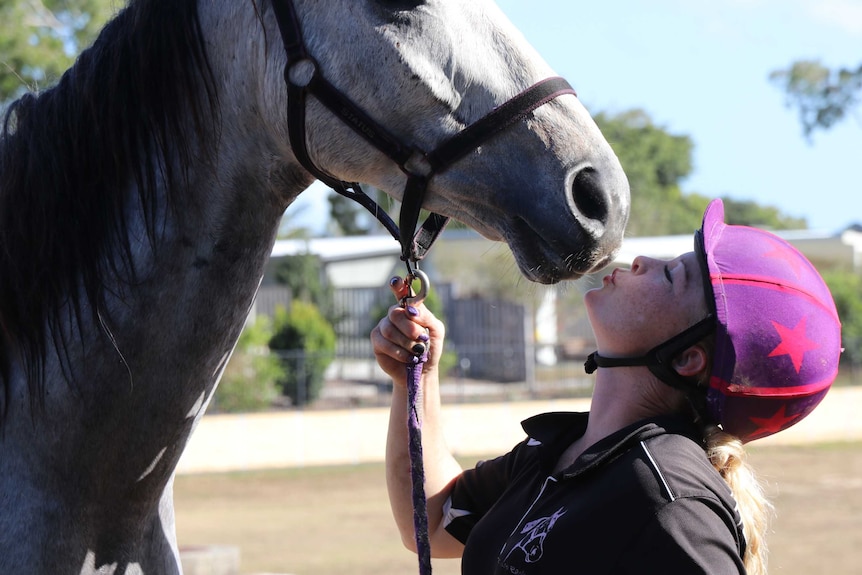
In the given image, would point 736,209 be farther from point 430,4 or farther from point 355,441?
point 430,4

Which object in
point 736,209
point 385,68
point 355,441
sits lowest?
point 355,441

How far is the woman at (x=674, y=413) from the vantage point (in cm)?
154

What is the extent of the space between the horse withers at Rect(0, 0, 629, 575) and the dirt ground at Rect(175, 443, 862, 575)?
14.7 feet

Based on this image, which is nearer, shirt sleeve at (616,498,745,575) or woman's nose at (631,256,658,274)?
shirt sleeve at (616,498,745,575)

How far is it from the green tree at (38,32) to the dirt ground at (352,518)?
6.50 m

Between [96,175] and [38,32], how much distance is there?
47.7ft

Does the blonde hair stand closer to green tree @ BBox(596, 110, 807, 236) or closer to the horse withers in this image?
the horse withers

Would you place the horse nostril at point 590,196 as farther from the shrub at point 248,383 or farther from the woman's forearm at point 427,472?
the shrub at point 248,383

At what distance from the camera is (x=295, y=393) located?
1412cm

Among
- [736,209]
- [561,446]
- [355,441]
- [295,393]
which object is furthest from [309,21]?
[736,209]

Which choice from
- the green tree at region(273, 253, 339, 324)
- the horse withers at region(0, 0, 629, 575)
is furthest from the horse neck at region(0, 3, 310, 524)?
the green tree at region(273, 253, 339, 324)

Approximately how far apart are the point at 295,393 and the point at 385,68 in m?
12.8

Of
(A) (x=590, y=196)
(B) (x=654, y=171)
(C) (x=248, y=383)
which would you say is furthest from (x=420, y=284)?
(B) (x=654, y=171)

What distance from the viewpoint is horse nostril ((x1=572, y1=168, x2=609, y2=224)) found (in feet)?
5.25
